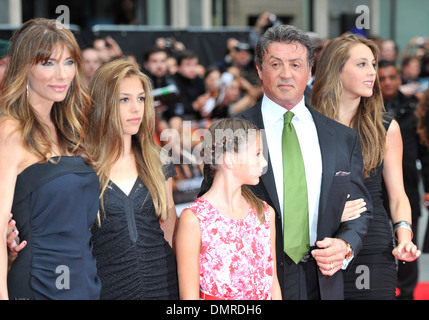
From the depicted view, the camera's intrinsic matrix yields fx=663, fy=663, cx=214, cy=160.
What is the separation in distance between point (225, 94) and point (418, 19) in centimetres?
1095

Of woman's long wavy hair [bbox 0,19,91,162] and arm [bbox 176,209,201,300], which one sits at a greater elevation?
woman's long wavy hair [bbox 0,19,91,162]

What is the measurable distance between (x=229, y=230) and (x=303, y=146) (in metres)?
0.62

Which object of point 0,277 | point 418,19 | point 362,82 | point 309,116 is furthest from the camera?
point 418,19

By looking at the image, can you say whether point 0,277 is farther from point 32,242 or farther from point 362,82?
point 362,82

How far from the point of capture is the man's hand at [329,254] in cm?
295

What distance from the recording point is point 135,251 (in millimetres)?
2939

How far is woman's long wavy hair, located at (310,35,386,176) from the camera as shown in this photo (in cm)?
346

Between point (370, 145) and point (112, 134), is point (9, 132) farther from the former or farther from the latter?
point (370, 145)

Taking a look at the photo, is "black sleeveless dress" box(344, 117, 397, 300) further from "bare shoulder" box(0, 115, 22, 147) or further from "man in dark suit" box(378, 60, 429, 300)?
"man in dark suit" box(378, 60, 429, 300)

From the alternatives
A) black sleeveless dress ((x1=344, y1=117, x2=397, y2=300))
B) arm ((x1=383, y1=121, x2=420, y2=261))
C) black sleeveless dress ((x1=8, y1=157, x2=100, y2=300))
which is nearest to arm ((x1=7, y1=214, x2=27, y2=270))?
black sleeveless dress ((x1=8, y1=157, x2=100, y2=300))

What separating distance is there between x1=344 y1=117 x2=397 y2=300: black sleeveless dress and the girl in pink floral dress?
2.12 feet

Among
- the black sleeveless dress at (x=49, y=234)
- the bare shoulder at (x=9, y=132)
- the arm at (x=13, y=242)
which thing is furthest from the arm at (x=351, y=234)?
the bare shoulder at (x=9, y=132)
